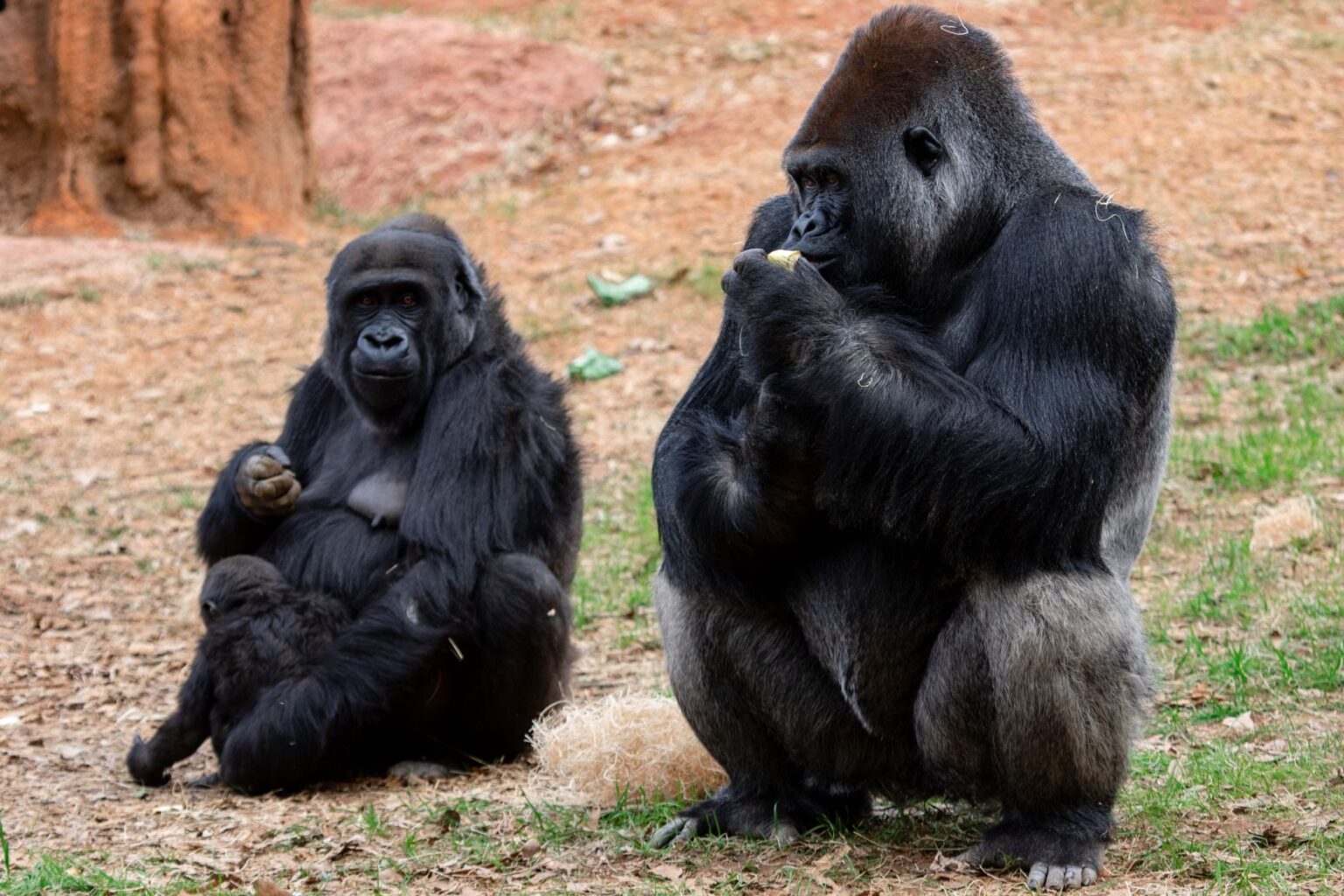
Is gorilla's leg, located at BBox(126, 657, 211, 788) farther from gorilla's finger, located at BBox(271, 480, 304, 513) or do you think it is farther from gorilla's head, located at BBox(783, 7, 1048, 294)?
gorilla's head, located at BBox(783, 7, 1048, 294)

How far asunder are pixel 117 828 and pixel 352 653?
0.93m

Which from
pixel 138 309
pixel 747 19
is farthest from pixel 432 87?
pixel 138 309

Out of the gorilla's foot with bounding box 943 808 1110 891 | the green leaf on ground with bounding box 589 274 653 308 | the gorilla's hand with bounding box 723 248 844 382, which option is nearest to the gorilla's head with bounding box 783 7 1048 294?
the gorilla's hand with bounding box 723 248 844 382

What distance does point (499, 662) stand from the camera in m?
5.38

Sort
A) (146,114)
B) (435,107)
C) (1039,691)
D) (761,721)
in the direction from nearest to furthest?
(1039,691), (761,721), (146,114), (435,107)

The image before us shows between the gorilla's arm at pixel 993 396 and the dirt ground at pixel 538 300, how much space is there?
84cm

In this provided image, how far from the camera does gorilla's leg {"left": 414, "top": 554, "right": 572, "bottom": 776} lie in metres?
5.31

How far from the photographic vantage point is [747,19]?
14.4 m

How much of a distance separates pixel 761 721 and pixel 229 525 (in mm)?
2448

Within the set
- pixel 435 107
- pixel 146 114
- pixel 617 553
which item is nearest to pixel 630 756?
pixel 617 553

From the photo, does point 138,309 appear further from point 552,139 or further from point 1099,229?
point 1099,229

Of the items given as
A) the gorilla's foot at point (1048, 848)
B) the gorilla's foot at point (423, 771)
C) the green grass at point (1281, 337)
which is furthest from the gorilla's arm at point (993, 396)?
the green grass at point (1281, 337)

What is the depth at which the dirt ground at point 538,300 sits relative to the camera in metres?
4.70

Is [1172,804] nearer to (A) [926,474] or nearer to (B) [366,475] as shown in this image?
(A) [926,474]
